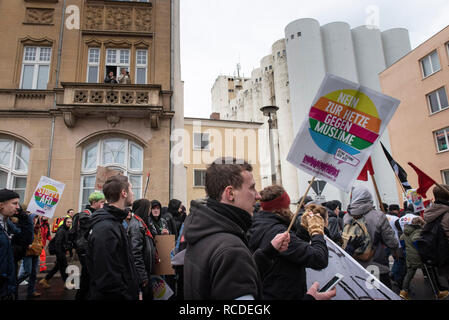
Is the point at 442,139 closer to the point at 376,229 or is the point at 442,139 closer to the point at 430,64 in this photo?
the point at 430,64

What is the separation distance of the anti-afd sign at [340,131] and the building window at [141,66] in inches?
467

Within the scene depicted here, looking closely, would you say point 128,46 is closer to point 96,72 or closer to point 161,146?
point 96,72

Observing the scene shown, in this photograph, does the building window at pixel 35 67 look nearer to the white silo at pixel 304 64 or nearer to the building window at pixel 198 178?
the building window at pixel 198 178

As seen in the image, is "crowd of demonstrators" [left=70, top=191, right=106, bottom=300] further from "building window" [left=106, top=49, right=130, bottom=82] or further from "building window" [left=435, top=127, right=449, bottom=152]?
"building window" [left=435, top=127, right=449, bottom=152]

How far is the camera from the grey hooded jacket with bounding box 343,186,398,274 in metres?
3.88

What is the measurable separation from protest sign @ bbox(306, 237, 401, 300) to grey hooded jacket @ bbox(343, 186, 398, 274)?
1.38 m

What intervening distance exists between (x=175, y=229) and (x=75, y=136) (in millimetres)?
7797

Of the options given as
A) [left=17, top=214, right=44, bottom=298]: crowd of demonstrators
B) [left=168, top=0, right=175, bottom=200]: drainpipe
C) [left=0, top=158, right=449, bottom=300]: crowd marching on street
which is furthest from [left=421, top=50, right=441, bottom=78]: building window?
[left=17, top=214, right=44, bottom=298]: crowd of demonstrators

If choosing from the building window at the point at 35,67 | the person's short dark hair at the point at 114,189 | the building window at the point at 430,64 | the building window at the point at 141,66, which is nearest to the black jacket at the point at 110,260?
the person's short dark hair at the point at 114,189


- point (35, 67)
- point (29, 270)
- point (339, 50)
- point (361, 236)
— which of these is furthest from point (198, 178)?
point (339, 50)

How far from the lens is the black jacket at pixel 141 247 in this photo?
3.59m

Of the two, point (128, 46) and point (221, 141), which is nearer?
point (128, 46)

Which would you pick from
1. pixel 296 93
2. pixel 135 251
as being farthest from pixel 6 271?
pixel 296 93

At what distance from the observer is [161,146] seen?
12312mm
